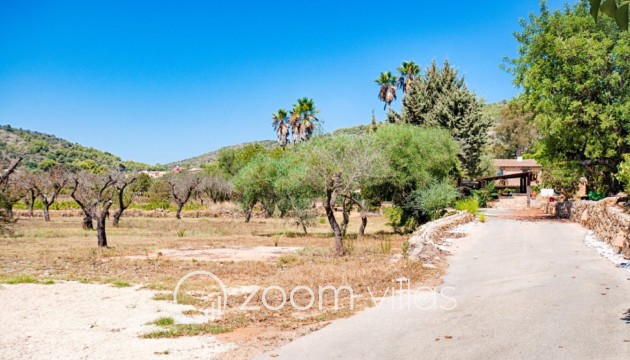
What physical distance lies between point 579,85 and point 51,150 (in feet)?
394

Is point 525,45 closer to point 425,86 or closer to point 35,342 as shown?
point 425,86

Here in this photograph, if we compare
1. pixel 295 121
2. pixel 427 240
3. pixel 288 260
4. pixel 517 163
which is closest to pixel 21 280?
pixel 288 260

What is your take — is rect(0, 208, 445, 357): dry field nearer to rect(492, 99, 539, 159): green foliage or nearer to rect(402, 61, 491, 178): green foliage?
rect(402, 61, 491, 178): green foliage

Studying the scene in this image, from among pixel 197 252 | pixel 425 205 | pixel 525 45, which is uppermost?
pixel 525 45

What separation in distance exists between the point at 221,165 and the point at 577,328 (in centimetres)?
7300

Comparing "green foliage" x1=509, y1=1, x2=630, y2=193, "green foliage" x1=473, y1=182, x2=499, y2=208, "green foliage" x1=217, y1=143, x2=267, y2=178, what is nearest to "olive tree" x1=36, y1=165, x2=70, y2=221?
"green foliage" x1=217, y1=143, x2=267, y2=178

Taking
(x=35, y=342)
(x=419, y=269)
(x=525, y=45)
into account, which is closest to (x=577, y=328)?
(x=419, y=269)

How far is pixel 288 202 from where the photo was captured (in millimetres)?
34719

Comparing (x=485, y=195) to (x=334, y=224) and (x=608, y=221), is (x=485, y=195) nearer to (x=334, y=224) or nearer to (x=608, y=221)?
(x=334, y=224)

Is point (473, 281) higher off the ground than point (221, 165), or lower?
lower

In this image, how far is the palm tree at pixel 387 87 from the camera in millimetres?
62281

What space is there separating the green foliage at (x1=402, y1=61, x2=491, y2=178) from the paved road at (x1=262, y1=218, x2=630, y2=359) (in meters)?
27.7

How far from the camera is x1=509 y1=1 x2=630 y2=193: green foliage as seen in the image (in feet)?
80.3

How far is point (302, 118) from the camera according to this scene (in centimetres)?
6800
